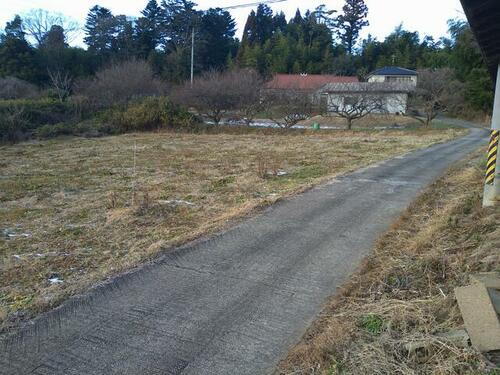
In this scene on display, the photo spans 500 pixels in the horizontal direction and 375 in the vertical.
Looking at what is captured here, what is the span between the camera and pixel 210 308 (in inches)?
149

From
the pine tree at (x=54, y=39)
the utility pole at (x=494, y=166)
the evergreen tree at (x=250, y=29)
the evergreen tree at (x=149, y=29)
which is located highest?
the evergreen tree at (x=250, y=29)

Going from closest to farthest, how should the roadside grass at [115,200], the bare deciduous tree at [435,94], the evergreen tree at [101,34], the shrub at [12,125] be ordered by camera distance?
the roadside grass at [115,200]
the shrub at [12,125]
the bare deciduous tree at [435,94]
the evergreen tree at [101,34]

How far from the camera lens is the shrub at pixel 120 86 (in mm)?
31062

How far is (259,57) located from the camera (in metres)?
54.4

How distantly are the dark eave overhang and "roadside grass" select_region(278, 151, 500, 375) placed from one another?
7.90ft

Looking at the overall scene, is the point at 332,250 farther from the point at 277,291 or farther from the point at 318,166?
the point at 318,166

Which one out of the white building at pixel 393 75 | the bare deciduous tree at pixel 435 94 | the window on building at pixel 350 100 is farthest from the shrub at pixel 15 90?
the white building at pixel 393 75

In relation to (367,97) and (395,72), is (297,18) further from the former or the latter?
(367,97)

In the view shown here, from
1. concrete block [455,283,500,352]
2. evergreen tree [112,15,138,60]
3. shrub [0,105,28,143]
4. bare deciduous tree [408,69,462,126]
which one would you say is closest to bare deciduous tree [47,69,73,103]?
shrub [0,105,28,143]

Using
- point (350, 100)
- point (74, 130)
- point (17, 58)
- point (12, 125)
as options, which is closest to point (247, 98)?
point (350, 100)

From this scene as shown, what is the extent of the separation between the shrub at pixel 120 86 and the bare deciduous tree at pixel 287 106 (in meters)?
10.6

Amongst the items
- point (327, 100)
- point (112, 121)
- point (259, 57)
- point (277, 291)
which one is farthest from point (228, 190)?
point (259, 57)

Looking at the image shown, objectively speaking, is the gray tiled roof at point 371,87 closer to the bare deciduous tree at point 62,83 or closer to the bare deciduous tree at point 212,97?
the bare deciduous tree at point 212,97

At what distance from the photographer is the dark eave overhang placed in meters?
3.88
